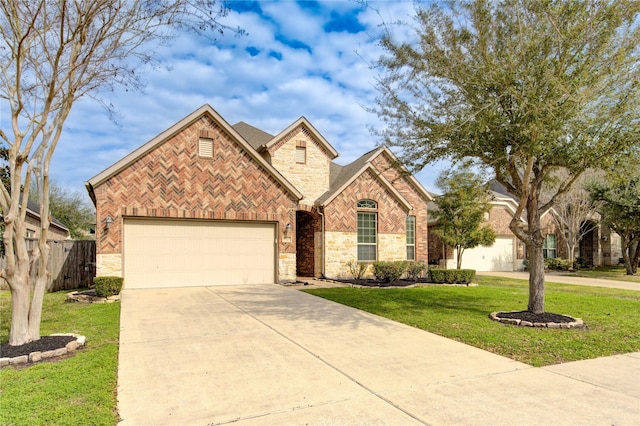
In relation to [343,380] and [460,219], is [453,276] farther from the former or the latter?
[343,380]

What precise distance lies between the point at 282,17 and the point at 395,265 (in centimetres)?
1068

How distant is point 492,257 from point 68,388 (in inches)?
1000

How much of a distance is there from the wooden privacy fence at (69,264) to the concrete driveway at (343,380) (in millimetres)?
8051

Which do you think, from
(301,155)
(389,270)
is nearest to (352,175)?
(301,155)

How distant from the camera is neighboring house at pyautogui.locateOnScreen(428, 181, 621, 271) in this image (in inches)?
990

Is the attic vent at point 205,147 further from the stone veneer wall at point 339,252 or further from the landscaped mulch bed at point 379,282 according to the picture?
the landscaped mulch bed at point 379,282

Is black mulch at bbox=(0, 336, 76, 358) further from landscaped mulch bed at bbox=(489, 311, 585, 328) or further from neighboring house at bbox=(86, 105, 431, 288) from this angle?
landscaped mulch bed at bbox=(489, 311, 585, 328)

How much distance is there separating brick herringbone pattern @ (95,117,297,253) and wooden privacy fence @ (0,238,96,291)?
2.35 m

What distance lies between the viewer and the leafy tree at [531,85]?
742cm

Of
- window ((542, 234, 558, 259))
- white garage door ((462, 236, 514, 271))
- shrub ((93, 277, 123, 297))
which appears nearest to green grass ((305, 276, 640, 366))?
shrub ((93, 277, 123, 297))

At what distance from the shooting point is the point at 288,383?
16.3 feet

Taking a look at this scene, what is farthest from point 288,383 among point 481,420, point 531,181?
point 531,181

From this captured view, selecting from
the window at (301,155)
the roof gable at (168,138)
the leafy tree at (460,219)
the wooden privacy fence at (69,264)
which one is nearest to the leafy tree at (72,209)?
the wooden privacy fence at (69,264)

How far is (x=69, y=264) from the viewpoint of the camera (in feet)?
48.3
